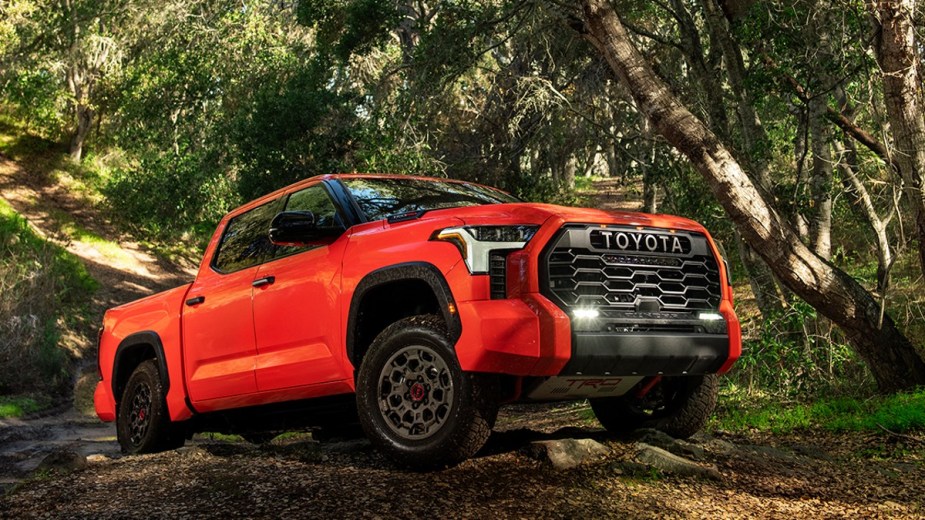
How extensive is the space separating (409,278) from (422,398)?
670 mm

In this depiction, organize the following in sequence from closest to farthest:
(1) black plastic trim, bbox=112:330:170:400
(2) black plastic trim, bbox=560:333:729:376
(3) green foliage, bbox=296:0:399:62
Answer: (2) black plastic trim, bbox=560:333:729:376, (1) black plastic trim, bbox=112:330:170:400, (3) green foliage, bbox=296:0:399:62

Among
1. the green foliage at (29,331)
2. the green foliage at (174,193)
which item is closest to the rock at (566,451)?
the green foliage at (29,331)

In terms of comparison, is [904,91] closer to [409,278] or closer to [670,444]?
[670,444]

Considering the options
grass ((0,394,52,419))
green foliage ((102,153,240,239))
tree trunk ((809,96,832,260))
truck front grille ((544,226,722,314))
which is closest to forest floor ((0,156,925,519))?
truck front grille ((544,226,722,314))

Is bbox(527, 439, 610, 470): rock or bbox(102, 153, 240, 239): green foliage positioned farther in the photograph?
bbox(102, 153, 240, 239): green foliage

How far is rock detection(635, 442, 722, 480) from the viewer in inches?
217

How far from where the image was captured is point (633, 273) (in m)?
5.21

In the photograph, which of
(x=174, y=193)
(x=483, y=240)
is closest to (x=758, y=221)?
(x=483, y=240)

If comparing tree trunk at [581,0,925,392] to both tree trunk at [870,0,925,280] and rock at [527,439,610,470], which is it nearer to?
tree trunk at [870,0,925,280]

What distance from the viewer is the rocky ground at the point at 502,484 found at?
474 cm

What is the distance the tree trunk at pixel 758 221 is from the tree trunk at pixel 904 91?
0.87 m

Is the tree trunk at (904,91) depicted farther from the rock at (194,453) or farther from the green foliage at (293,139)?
the green foliage at (293,139)

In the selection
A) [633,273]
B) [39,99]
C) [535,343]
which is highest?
[39,99]

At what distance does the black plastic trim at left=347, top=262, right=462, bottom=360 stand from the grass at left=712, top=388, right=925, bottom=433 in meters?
4.88
